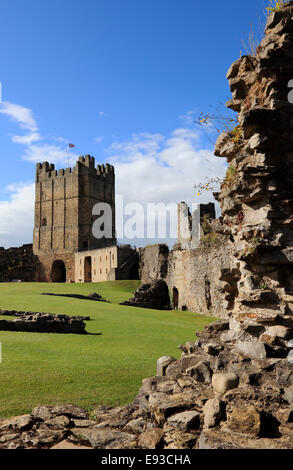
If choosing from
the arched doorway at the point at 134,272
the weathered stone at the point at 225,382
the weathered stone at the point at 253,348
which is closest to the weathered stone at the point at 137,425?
the weathered stone at the point at 225,382

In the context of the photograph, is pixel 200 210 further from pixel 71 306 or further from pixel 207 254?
pixel 71 306

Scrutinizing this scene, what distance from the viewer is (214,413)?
2.79 metres

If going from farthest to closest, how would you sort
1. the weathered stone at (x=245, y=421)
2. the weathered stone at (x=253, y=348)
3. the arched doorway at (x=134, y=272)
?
1. the arched doorway at (x=134, y=272)
2. the weathered stone at (x=253, y=348)
3. the weathered stone at (x=245, y=421)

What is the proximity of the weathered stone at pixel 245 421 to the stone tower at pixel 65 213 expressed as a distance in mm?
48696

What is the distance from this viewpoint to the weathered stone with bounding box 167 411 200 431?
2840 millimetres

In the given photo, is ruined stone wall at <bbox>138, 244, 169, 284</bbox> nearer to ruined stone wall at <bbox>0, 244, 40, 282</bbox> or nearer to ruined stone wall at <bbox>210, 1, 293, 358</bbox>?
ruined stone wall at <bbox>210, 1, 293, 358</bbox>

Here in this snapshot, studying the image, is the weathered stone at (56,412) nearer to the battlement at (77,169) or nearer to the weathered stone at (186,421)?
the weathered stone at (186,421)

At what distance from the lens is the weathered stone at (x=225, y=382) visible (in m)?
3.23

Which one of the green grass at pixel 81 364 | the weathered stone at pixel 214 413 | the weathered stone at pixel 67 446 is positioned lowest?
the green grass at pixel 81 364

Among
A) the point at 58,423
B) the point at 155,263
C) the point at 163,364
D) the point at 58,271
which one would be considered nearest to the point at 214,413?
the point at 58,423

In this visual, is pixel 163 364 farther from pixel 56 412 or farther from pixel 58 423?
pixel 58 423

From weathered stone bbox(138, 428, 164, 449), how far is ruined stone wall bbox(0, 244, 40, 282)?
4625 centimetres

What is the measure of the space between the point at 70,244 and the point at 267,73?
49.7 metres
